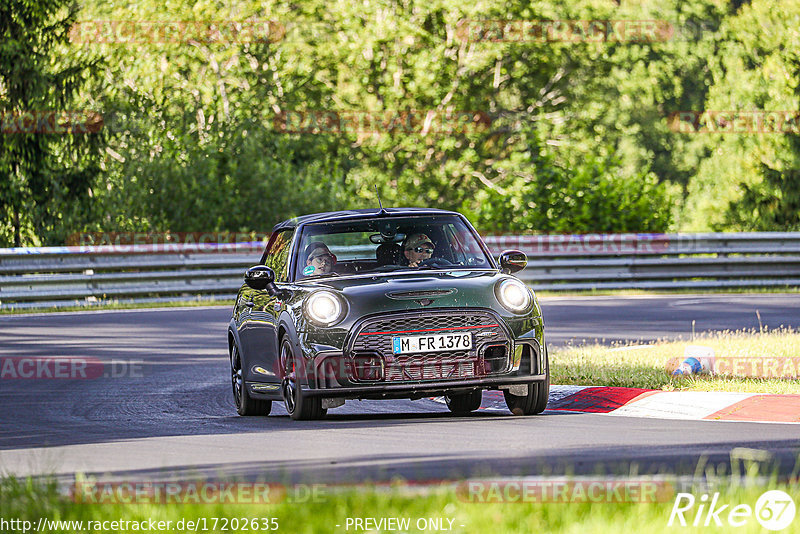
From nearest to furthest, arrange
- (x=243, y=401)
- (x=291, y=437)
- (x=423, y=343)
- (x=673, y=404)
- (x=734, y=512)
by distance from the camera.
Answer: (x=734, y=512), (x=291, y=437), (x=423, y=343), (x=673, y=404), (x=243, y=401)

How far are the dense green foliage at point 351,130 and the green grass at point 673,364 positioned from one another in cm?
1563

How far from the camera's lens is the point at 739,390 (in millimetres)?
10867

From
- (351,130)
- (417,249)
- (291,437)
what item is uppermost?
(351,130)

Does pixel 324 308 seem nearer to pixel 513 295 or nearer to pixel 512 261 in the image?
pixel 513 295

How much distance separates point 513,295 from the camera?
32.2 ft

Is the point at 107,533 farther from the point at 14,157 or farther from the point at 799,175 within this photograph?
the point at 799,175

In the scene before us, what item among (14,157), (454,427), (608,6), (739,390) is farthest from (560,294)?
(608,6)

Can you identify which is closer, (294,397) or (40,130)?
(294,397)

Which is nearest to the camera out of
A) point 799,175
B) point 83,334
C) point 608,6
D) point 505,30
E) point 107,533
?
point 107,533

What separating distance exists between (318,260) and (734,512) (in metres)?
5.50

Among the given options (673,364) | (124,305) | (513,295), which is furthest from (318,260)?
(124,305)

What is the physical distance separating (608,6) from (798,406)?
39.0 metres

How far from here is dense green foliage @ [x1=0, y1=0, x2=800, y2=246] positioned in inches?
1185

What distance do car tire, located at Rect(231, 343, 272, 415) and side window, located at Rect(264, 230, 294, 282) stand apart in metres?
0.78
